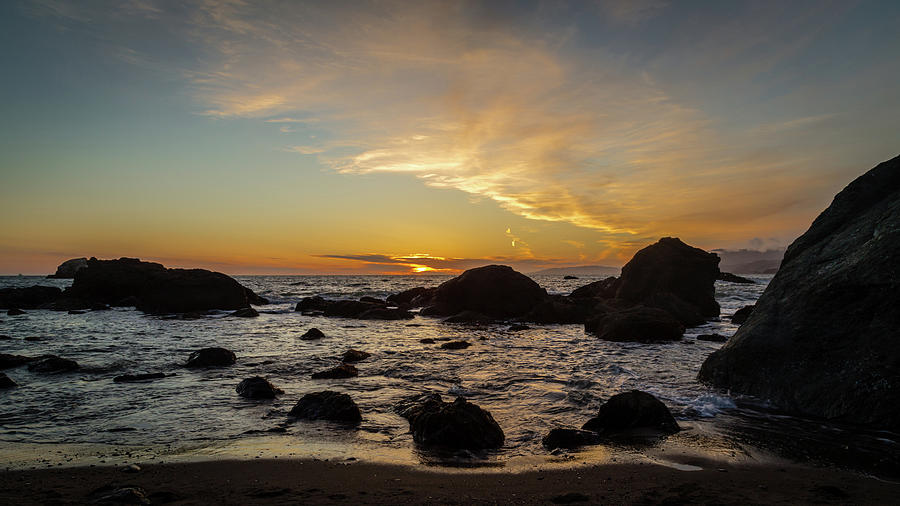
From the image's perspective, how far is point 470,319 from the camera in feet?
94.1

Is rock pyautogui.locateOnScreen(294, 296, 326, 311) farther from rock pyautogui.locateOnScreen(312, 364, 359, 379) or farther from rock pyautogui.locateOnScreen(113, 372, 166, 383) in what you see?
rock pyautogui.locateOnScreen(312, 364, 359, 379)

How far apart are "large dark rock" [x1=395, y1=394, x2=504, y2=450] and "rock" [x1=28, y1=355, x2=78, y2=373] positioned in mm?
10768

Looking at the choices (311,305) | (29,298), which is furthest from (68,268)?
(311,305)

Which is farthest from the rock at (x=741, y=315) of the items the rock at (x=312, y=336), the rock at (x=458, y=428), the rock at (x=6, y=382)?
the rock at (x=6, y=382)

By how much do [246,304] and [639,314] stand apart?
29847mm

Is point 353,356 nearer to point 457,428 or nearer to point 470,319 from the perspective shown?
point 457,428

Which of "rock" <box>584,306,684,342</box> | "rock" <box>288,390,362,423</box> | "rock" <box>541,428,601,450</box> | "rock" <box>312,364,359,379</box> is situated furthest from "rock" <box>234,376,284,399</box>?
"rock" <box>584,306,684,342</box>

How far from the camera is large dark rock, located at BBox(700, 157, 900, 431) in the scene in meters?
7.36

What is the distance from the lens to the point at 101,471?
541cm

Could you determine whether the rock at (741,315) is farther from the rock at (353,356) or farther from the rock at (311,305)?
the rock at (311,305)

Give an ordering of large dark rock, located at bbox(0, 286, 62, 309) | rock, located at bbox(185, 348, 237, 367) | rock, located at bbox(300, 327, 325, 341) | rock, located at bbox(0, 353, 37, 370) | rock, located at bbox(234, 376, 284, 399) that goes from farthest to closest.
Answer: large dark rock, located at bbox(0, 286, 62, 309) < rock, located at bbox(300, 327, 325, 341) < rock, located at bbox(185, 348, 237, 367) < rock, located at bbox(0, 353, 37, 370) < rock, located at bbox(234, 376, 284, 399)

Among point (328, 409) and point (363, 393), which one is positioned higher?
point (328, 409)

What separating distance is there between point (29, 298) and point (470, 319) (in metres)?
37.0

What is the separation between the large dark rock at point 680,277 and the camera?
2873 centimetres
